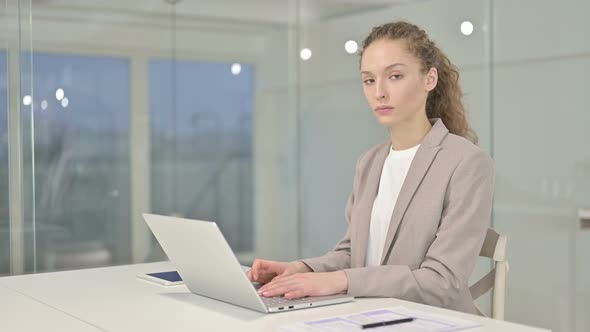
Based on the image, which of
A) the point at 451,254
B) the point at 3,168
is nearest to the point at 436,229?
the point at 451,254

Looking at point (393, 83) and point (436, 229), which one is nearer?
point (436, 229)

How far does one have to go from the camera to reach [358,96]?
4418 millimetres

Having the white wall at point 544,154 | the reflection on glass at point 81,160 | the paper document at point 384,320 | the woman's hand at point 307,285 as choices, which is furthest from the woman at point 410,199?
the reflection on glass at point 81,160

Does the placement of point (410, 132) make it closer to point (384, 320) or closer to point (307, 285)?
point (307, 285)

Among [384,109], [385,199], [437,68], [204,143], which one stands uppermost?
[437,68]

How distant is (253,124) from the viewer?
4.36 metres

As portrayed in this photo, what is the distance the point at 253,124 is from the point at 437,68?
6.65 ft

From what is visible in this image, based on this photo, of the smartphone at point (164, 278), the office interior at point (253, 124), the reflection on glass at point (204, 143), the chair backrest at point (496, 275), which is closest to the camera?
the chair backrest at point (496, 275)

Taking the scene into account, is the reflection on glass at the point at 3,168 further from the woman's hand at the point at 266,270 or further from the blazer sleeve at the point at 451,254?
the blazer sleeve at the point at 451,254

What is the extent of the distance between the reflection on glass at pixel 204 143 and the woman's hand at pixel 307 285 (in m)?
2.18

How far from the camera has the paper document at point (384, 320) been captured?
1637 mm

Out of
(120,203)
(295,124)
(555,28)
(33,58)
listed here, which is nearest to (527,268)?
(555,28)

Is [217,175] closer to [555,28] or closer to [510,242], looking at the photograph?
[510,242]

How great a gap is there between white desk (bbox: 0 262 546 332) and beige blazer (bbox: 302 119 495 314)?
0.08 m
